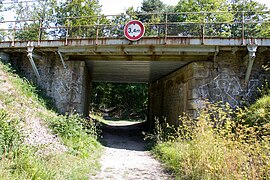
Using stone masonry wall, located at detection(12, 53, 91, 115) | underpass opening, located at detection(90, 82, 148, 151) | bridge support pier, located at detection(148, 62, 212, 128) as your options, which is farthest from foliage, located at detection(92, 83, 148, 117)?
stone masonry wall, located at detection(12, 53, 91, 115)

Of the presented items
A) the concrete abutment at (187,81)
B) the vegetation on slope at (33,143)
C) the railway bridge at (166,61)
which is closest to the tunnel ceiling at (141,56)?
the railway bridge at (166,61)

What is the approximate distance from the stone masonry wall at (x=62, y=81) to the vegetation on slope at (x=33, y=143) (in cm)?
78

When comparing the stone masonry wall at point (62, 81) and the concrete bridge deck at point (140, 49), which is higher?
the concrete bridge deck at point (140, 49)

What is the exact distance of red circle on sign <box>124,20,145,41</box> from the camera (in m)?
8.40

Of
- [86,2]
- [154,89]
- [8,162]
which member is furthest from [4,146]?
Answer: [86,2]

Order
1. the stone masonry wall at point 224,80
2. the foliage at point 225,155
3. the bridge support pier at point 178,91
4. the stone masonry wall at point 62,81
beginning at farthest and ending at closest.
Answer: the stone masonry wall at point 62,81, the bridge support pier at point 178,91, the stone masonry wall at point 224,80, the foliage at point 225,155

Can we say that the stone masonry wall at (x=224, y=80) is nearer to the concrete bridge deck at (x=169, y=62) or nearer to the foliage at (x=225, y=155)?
the concrete bridge deck at (x=169, y=62)

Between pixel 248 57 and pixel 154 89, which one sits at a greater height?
pixel 248 57

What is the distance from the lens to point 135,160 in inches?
269

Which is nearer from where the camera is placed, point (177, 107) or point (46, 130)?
point (46, 130)

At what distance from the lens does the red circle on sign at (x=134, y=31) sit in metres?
8.40

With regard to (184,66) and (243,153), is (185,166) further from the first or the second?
(184,66)

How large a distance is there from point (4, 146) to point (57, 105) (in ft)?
20.4

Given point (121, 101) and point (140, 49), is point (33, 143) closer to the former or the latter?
point (140, 49)
